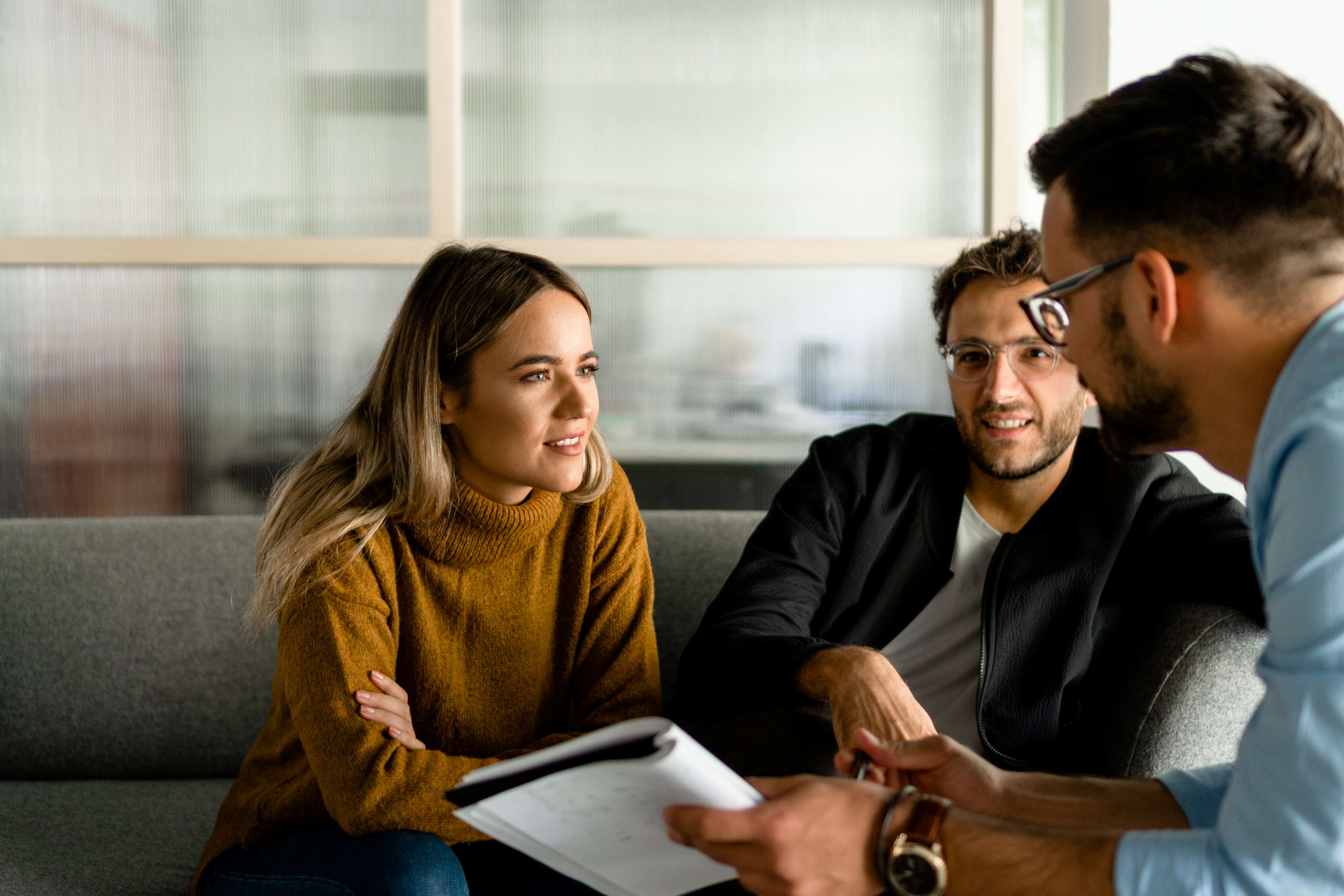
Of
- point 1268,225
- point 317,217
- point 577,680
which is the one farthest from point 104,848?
point 1268,225

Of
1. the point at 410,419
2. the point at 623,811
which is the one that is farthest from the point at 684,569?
the point at 623,811

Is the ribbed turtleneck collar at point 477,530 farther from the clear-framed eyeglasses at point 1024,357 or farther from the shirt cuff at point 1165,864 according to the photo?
the shirt cuff at point 1165,864

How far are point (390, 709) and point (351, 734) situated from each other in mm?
59

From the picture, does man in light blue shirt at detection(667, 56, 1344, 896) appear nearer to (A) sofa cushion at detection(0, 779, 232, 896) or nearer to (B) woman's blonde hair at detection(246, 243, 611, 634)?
(B) woman's blonde hair at detection(246, 243, 611, 634)

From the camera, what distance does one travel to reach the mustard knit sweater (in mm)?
1245

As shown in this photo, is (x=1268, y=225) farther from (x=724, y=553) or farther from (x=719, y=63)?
(x=719, y=63)

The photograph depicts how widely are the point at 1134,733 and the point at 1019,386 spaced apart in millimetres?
517

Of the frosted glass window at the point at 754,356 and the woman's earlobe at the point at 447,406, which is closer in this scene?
the woman's earlobe at the point at 447,406

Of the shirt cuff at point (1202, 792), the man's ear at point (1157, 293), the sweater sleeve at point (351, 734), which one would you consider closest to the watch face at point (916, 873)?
the shirt cuff at point (1202, 792)

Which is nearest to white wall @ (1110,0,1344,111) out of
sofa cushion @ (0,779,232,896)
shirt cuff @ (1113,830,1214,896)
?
shirt cuff @ (1113,830,1214,896)

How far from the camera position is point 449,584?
1.45 m

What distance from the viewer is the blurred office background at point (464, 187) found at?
2189 millimetres

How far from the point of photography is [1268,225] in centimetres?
86

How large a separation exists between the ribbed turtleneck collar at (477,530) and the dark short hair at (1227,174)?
86 centimetres
